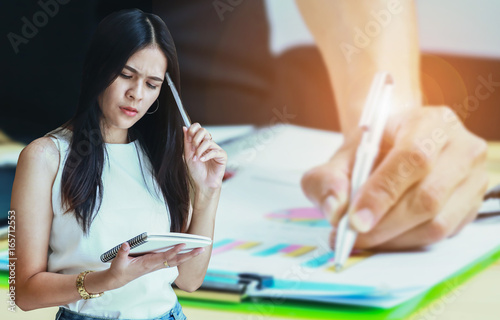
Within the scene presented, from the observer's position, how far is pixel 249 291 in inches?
57.2

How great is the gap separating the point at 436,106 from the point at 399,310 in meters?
0.49

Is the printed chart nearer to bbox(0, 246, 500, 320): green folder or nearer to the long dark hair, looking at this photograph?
bbox(0, 246, 500, 320): green folder

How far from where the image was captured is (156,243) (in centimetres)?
55

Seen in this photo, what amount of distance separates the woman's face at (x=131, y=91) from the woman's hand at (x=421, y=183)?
0.84 meters

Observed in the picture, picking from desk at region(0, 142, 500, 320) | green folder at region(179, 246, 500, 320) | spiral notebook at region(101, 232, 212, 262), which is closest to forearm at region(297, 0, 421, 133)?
desk at region(0, 142, 500, 320)

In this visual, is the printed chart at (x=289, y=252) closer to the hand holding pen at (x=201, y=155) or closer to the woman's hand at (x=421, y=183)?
the woman's hand at (x=421, y=183)

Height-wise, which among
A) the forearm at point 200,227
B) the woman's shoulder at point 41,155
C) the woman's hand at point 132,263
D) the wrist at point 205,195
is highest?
the woman's shoulder at point 41,155

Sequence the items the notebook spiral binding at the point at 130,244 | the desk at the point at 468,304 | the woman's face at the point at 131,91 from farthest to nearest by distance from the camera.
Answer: the desk at the point at 468,304, the woman's face at the point at 131,91, the notebook spiral binding at the point at 130,244

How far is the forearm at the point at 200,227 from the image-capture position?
27.8 inches

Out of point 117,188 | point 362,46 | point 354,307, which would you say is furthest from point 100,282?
point 362,46

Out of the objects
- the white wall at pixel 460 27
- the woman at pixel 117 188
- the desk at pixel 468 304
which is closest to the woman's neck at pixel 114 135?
the woman at pixel 117 188

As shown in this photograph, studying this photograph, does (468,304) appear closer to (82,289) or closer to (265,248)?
(265,248)

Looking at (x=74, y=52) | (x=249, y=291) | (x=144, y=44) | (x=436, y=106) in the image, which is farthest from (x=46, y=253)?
(x=74, y=52)

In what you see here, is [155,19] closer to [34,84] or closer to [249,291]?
[249,291]
